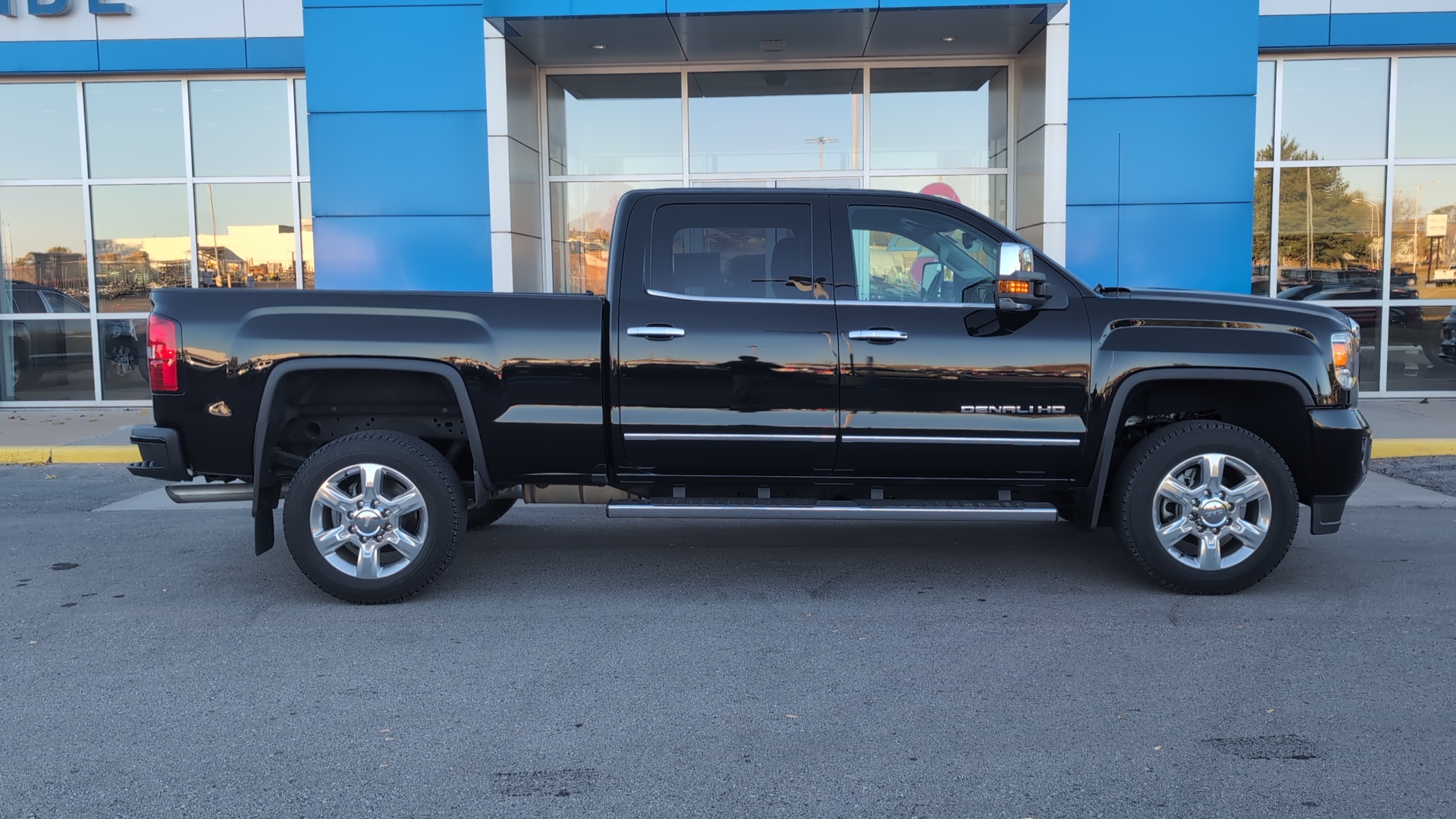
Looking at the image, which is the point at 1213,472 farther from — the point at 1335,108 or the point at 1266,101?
the point at 1335,108

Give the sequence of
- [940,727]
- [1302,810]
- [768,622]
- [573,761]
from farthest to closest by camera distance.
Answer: [768,622] < [940,727] < [573,761] < [1302,810]

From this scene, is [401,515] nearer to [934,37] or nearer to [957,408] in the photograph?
[957,408]

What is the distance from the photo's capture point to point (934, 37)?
39.1ft

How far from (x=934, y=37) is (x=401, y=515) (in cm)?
870

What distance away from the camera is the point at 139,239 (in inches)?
536

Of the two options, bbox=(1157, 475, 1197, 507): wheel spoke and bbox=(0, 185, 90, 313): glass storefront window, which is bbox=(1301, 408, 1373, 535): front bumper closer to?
bbox=(1157, 475, 1197, 507): wheel spoke

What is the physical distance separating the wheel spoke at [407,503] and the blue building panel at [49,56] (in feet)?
33.5

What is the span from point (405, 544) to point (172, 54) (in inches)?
391

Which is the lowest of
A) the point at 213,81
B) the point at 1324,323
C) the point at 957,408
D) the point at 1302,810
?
the point at 1302,810

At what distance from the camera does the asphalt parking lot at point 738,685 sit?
3.44 metres

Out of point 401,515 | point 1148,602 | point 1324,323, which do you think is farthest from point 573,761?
point 1324,323

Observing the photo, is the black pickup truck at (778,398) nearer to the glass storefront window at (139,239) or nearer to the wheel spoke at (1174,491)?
the wheel spoke at (1174,491)

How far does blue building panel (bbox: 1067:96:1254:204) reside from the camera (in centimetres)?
1132

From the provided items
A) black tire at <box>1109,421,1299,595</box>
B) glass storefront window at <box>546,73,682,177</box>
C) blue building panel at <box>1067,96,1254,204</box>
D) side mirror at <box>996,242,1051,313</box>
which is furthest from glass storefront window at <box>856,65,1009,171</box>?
black tire at <box>1109,421,1299,595</box>
